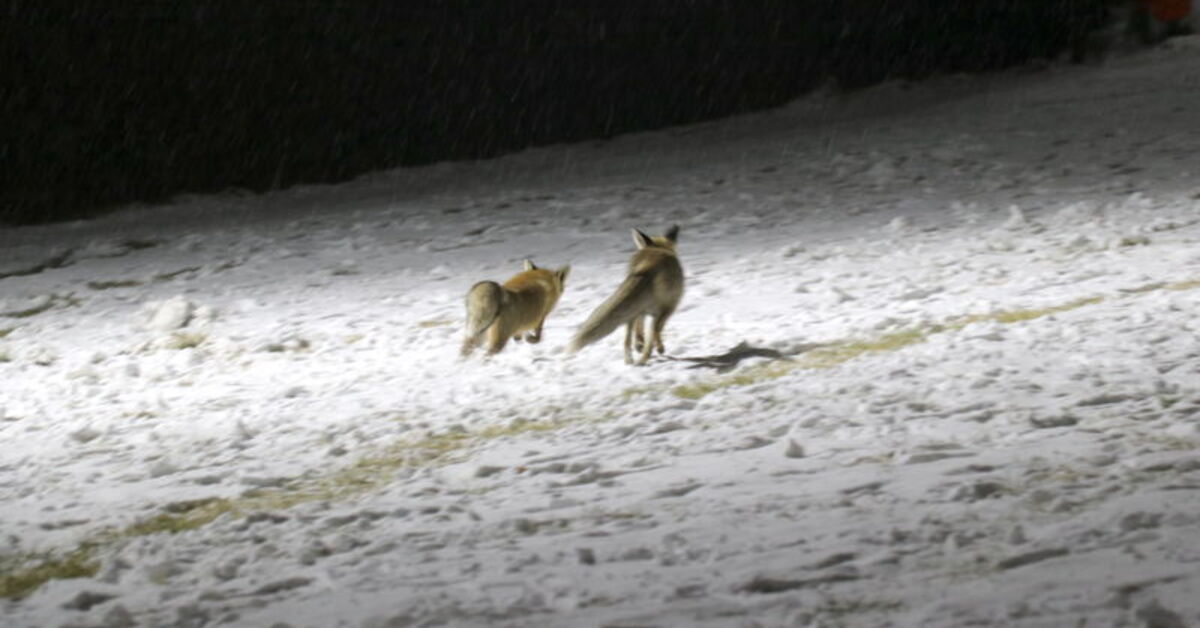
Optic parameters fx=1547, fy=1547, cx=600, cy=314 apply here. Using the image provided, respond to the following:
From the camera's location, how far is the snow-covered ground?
2.52 meters

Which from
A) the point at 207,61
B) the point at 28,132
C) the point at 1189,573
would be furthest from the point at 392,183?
the point at 1189,573

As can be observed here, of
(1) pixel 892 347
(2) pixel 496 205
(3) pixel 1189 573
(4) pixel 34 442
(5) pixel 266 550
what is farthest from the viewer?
(2) pixel 496 205

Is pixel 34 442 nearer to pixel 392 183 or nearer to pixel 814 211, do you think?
pixel 814 211

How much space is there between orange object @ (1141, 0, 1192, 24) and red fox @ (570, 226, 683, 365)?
24.8ft

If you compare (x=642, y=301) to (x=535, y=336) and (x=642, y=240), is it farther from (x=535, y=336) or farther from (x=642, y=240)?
(x=535, y=336)

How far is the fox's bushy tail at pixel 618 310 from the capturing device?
377 cm

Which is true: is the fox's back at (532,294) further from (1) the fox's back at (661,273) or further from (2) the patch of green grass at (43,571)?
(2) the patch of green grass at (43,571)

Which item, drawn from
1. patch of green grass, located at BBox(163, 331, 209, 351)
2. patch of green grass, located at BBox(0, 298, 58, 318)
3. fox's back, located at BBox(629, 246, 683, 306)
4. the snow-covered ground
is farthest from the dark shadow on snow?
patch of green grass, located at BBox(0, 298, 58, 318)

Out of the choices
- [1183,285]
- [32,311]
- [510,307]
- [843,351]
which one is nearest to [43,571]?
[510,307]

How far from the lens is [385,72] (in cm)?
859

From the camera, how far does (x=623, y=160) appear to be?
8.48 metres

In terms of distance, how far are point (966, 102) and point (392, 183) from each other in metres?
3.48

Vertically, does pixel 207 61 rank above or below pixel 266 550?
above

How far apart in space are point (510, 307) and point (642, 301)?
0.43 metres
